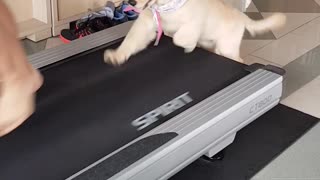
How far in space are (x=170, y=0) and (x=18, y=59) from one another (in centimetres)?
109

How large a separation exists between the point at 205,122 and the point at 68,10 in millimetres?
1405

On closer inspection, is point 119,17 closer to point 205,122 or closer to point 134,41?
point 134,41

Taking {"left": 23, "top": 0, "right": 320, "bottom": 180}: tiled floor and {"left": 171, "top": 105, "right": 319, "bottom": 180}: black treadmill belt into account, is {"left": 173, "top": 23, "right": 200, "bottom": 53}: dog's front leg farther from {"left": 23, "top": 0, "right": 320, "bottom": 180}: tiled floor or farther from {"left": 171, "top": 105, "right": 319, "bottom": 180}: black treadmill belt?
{"left": 23, "top": 0, "right": 320, "bottom": 180}: tiled floor

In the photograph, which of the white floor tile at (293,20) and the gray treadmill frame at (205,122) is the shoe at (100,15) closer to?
the gray treadmill frame at (205,122)

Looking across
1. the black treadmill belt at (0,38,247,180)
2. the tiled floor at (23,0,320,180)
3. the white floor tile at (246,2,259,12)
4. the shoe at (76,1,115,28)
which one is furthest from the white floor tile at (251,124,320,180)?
the white floor tile at (246,2,259,12)

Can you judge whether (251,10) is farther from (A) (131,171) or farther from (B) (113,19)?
(A) (131,171)

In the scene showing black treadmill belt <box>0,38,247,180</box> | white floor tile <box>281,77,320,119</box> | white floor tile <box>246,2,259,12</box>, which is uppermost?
black treadmill belt <box>0,38,247,180</box>

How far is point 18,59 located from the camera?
34.9 inches

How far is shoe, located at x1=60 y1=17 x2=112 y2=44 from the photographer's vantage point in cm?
262

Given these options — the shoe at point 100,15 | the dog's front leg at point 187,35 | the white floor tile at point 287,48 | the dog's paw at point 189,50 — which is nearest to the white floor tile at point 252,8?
the white floor tile at point 287,48

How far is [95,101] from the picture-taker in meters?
1.82

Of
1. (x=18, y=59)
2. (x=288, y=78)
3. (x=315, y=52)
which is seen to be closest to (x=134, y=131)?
Answer: (x=18, y=59)

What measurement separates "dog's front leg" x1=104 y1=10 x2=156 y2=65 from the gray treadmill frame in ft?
0.52

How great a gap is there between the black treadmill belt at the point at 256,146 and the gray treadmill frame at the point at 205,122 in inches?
2.6
